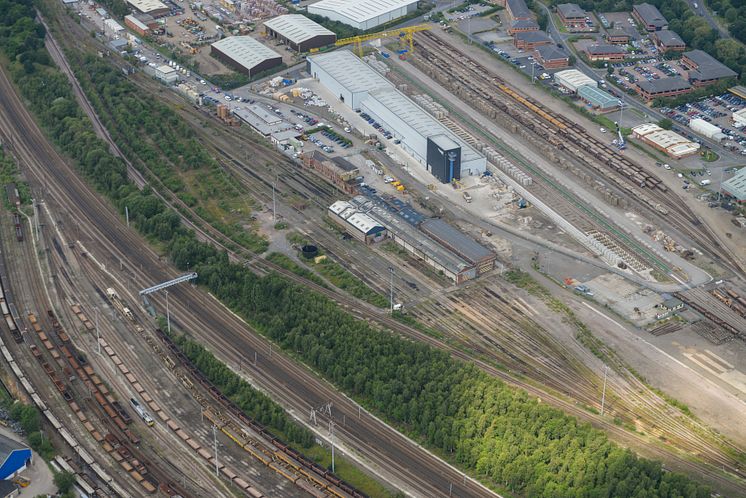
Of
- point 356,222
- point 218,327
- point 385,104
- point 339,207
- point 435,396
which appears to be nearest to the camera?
point 435,396

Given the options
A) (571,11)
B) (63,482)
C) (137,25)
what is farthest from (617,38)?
(63,482)

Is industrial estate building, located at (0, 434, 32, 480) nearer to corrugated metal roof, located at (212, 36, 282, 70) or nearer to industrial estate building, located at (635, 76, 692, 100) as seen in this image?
corrugated metal roof, located at (212, 36, 282, 70)

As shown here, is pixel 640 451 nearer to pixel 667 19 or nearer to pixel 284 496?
pixel 284 496

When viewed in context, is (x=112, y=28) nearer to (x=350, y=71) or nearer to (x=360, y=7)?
(x=360, y=7)

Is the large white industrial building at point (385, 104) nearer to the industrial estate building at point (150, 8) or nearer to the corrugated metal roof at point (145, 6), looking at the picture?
the industrial estate building at point (150, 8)

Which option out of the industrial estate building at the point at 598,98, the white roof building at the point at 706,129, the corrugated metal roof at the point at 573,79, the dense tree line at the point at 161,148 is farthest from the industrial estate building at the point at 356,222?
the white roof building at the point at 706,129

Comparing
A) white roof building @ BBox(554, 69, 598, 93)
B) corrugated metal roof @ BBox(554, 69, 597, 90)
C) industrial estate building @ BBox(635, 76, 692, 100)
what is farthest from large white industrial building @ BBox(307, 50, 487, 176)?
industrial estate building @ BBox(635, 76, 692, 100)

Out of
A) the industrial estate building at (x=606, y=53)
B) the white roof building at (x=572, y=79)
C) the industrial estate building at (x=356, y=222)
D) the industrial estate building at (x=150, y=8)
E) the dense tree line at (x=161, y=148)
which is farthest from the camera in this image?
the industrial estate building at (x=150, y=8)
